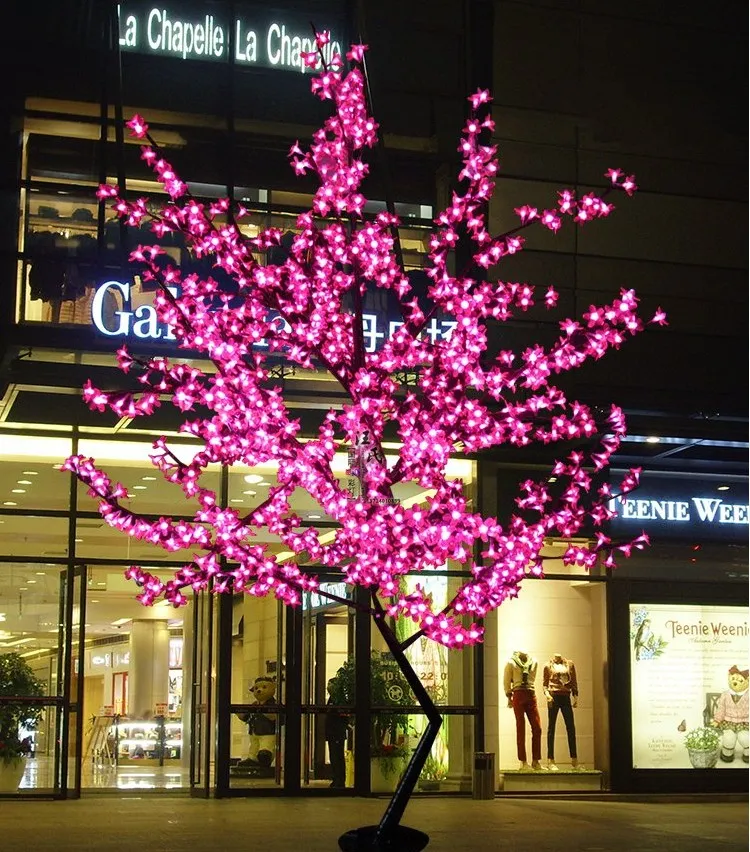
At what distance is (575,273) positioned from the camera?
17.5 meters

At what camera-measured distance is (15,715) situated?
14695 millimetres

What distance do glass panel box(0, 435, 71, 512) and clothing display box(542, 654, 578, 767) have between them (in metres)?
6.56

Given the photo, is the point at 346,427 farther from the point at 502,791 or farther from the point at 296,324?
the point at 502,791

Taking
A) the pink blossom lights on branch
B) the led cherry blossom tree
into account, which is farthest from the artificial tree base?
the pink blossom lights on branch

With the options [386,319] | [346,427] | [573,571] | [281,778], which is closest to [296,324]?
[346,427]

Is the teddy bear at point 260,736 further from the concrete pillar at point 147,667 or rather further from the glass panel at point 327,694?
the concrete pillar at point 147,667

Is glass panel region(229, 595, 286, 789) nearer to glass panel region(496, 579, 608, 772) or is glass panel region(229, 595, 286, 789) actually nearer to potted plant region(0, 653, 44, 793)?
potted plant region(0, 653, 44, 793)

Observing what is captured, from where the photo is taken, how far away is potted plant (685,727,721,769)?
17.3 m

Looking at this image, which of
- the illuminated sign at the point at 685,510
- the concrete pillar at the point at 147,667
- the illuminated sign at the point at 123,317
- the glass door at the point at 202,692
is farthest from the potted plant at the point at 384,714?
the concrete pillar at the point at 147,667

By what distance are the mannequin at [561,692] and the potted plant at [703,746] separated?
4.85 feet

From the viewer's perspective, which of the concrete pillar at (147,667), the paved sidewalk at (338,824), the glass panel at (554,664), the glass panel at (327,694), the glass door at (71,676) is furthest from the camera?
the concrete pillar at (147,667)

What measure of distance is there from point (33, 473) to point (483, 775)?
6.32 m

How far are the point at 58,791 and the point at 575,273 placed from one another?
8.95 m

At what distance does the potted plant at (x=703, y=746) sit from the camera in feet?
56.6
